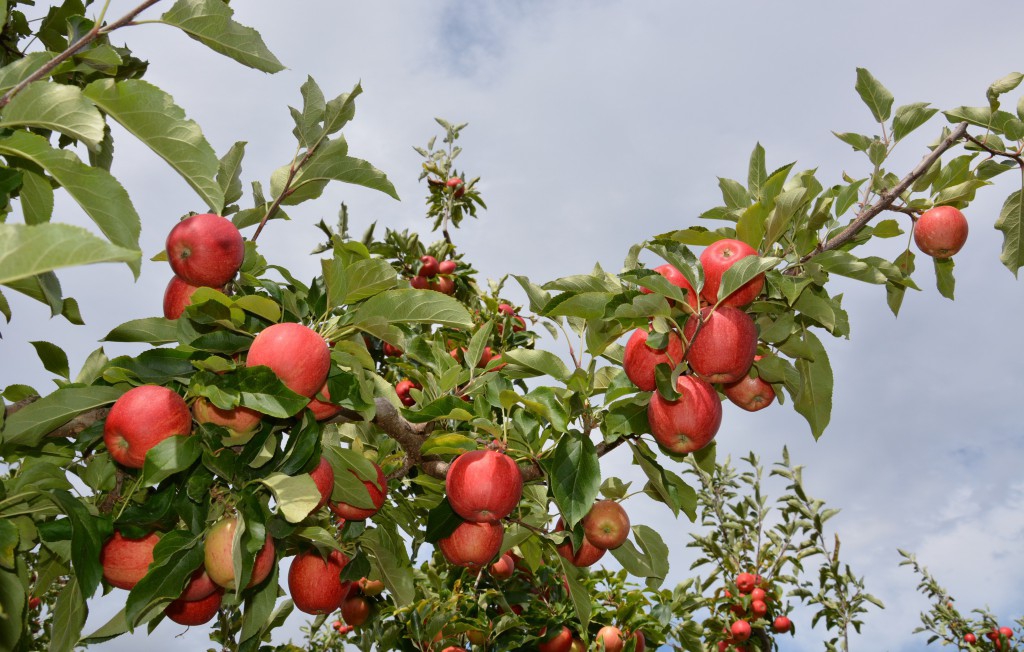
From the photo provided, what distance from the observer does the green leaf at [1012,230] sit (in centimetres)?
288

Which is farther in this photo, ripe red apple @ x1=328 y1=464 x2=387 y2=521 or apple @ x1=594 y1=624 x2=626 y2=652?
apple @ x1=594 y1=624 x2=626 y2=652

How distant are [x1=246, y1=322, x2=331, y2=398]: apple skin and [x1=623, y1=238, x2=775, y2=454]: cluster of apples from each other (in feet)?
3.28

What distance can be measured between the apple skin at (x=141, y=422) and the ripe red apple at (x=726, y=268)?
1663 mm

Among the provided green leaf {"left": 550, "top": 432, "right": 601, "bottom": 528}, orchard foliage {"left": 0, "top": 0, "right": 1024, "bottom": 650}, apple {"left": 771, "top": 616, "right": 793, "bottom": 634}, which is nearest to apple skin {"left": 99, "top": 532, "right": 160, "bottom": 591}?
orchard foliage {"left": 0, "top": 0, "right": 1024, "bottom": 650}

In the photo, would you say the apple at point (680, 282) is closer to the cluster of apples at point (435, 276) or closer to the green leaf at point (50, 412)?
the green leaf at point (50, 412)

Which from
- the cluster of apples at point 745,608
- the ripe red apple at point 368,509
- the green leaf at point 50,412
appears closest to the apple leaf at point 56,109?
the green leaf at point 50,412

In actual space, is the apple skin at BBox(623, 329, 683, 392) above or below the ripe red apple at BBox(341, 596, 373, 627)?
above

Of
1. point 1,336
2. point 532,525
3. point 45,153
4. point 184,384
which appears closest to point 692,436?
point 532,525

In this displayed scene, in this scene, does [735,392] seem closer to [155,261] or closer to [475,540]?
[475,540]

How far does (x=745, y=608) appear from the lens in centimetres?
593

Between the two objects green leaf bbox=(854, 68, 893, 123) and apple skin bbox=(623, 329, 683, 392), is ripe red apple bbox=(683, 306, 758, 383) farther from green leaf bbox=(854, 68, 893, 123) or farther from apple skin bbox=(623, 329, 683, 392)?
green leaf bbox=(854, 68, 893, 123)

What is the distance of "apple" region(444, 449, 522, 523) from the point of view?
241 centimetres

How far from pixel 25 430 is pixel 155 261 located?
0.86 meters

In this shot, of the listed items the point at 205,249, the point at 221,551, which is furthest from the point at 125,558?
the point at 205,249
